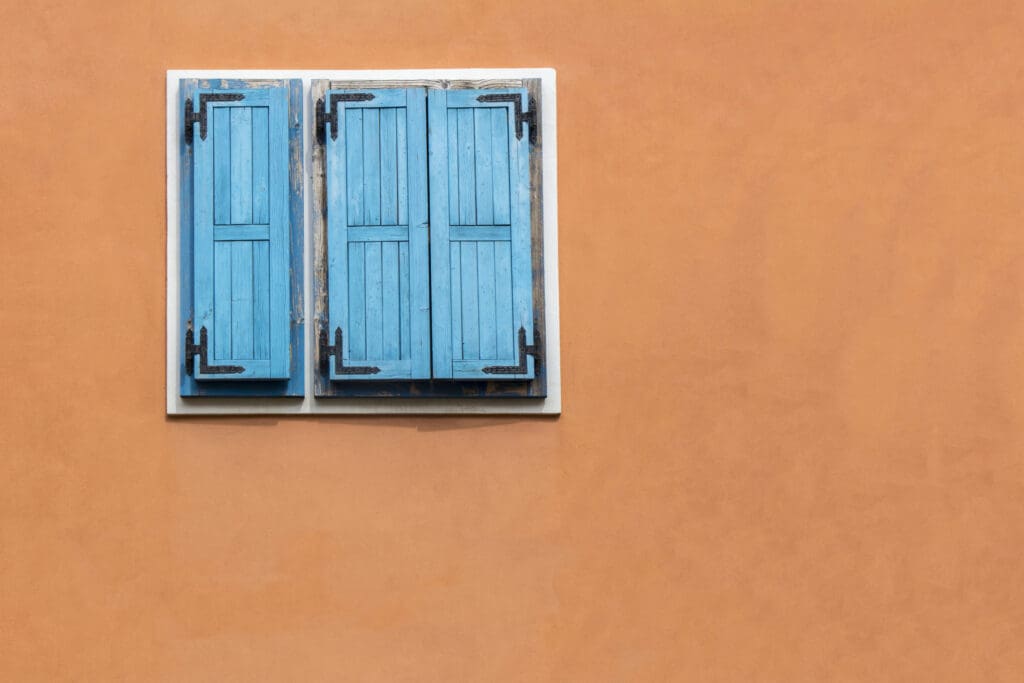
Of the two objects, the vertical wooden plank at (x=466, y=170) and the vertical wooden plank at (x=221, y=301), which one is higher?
the vertical wooden plank at (x=466, y=170)

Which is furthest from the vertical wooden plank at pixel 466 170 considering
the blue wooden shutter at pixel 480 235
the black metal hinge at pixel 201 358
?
the black metal hinge at pixel 201 358

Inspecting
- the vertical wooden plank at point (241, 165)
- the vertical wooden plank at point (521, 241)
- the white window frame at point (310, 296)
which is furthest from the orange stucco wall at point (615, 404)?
the vertical wooden plank at point (241, 165)

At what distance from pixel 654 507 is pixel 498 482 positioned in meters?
0.53

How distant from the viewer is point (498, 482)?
5.63 m

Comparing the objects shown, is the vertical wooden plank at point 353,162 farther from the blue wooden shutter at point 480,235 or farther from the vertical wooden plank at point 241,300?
the vertical wooden plank at point 241,300

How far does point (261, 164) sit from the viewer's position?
565cm

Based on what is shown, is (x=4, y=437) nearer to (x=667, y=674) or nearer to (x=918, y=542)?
(x=667, y=674)

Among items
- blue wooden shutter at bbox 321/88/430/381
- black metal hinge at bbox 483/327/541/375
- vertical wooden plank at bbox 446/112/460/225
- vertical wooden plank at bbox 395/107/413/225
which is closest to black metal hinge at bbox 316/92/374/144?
blue wooden shutter at bbox 321/88/430/381

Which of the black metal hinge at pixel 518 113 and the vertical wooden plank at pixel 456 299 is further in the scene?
the black metal hinge at pixel 518 113

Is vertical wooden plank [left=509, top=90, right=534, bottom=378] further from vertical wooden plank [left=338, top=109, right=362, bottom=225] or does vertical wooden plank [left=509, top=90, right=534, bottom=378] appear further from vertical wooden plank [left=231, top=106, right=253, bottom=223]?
vertical wooden plank [left=231, top=106, right=253, bottom=223]

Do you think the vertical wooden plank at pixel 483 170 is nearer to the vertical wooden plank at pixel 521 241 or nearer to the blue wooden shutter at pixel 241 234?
the vertical wooden plank at pixel 521 241

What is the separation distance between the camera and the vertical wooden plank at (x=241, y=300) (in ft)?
18.3

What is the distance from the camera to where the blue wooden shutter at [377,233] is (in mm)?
5586

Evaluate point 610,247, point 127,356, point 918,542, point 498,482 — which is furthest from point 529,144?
point 918,542
